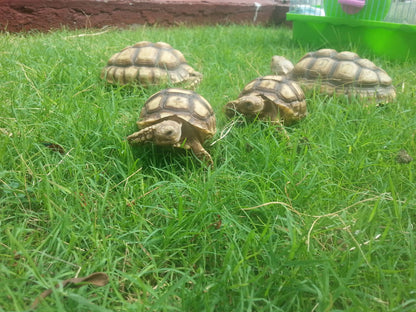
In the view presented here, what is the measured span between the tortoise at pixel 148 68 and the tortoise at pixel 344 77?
102cm

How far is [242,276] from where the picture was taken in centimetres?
122

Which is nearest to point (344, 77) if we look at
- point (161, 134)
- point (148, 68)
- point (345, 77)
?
point (345, 77)

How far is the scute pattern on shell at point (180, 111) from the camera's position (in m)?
1.97

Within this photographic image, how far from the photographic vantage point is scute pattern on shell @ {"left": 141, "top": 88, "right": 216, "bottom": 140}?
1.97 meters

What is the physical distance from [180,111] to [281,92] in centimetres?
84

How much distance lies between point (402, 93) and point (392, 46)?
163 cm

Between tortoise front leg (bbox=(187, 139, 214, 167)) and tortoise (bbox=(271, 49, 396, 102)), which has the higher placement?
tortoise (bbox=(271, 49, 396, 102))

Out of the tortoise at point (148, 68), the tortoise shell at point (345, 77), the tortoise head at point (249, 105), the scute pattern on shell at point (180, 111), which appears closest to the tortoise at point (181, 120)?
the scute pattern on shell at point (180, 111)

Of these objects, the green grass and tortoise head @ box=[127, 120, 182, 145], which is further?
tortoise head @ box=[127, 120, 182, 145]

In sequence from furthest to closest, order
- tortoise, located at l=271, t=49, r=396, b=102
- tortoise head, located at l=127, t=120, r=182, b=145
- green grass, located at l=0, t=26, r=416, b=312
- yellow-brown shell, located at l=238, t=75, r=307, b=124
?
tortoise, located at l=271, t=49, r=396, b=102 < yellow-brown shell, located at l=238, t=75, r=307, b=124 < tortoise head, located at l=127, t=120, r=182, b=145 < green grass, located at l=0, t=26, r=416, b=312

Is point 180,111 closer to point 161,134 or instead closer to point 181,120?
point 181,120

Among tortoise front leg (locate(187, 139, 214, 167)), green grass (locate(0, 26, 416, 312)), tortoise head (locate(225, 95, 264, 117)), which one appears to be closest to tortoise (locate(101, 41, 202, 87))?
green grass (locate(0, 26, 416, 312))

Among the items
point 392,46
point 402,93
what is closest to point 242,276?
point 402,93

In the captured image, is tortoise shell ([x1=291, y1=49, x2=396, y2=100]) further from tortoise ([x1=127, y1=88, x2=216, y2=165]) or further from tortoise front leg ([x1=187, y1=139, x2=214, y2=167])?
tortoise front leg ([x1=187, y1=139, x2=214, y2=167])
